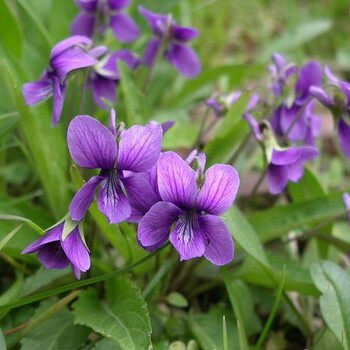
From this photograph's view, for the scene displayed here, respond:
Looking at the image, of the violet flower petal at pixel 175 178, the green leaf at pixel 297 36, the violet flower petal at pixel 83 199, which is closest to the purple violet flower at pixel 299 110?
the violet flower petal at pixel 175 178

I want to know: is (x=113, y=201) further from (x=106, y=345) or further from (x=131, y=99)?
(x=131, y=99)

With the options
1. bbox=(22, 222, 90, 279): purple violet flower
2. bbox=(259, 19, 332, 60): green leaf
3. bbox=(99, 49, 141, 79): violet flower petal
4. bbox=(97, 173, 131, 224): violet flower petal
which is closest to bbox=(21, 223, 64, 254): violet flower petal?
bbox=(22, 222, 90, 279): purple violet flower

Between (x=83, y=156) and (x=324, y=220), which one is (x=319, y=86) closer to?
(x=324, y=220)

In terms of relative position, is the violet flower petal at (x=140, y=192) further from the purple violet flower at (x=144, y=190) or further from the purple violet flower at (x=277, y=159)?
the purple violet flower at (x=277, y=159)

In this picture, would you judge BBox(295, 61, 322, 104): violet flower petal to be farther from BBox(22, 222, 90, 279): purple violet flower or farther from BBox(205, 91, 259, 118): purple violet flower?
BBox(22, 222, 90, 279): purple violet flower

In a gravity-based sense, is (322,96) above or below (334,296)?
above

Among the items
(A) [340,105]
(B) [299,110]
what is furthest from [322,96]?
(B) [299,110]
